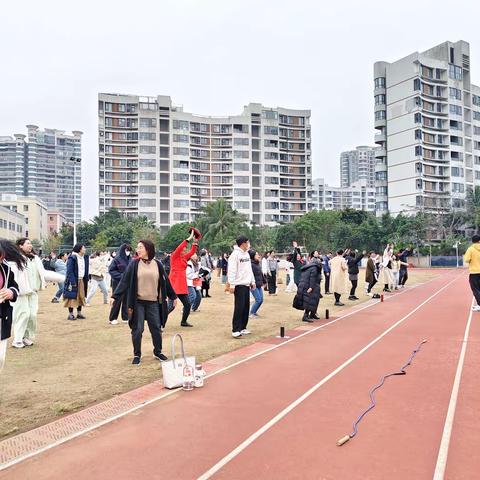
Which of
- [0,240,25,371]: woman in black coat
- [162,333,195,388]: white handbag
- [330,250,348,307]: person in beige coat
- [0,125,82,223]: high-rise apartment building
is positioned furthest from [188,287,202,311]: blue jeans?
[0,125,82,223]: high-rise apartment building

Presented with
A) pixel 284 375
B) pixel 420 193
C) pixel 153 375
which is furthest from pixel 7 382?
pixel 420 193

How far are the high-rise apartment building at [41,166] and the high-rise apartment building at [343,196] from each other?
8535cm

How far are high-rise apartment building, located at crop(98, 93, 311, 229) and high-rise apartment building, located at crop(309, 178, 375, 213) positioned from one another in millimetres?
89306

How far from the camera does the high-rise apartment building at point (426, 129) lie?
7631 centimetres

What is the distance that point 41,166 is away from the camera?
147500 millimetres

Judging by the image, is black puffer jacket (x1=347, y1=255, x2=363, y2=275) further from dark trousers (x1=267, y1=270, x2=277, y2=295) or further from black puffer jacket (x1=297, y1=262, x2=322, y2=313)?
black puffer jacket (x1=297, y1=262, x2=322, y2=313)

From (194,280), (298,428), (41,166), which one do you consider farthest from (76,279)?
(41,166)

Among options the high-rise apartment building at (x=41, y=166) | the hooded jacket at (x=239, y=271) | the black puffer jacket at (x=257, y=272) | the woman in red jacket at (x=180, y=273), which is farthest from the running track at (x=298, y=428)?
the high-rise apartment building at (x=41, y=166)

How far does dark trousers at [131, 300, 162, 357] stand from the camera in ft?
22.7

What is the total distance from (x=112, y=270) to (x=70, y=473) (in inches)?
318

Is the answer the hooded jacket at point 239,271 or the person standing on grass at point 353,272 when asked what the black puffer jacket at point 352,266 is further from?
the hooded jacket at point 239,271

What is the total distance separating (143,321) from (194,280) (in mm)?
5281

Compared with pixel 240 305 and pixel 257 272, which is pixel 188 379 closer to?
pixel 240 305

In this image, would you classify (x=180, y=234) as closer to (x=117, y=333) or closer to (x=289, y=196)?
(x=289, y=196)
